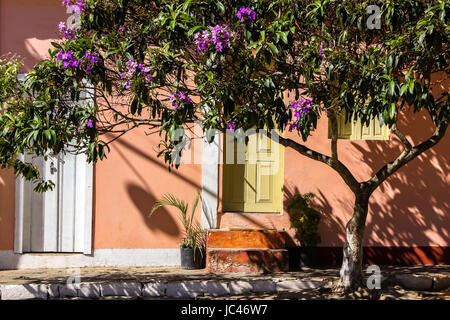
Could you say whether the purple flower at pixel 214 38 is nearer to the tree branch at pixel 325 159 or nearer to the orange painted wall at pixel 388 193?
the tree branch at pixel 325 159

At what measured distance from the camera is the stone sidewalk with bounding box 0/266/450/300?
25.4 ft

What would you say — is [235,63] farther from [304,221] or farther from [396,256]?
[396,256]

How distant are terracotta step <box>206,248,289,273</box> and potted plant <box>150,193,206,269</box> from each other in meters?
0.40

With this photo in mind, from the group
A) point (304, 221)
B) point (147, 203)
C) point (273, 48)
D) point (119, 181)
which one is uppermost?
point (273, 48)

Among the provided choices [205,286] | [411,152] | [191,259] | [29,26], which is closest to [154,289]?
[205,286]

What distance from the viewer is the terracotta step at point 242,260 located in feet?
28.1

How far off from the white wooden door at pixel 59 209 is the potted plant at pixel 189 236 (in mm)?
1173

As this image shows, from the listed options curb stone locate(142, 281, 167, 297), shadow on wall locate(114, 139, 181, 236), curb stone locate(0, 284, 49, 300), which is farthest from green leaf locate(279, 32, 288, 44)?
curb stone locate(0, 284, 49, 300)

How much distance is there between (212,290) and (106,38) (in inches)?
142

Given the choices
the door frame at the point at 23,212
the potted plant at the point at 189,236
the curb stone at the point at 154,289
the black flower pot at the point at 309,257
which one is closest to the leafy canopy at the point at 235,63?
the curb stone at the point at 154,289

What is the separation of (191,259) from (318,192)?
216 cm

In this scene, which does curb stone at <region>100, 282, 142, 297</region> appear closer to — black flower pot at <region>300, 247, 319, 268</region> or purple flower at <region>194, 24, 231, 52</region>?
black flower pot at <region>300, 247, 319, 268</region>

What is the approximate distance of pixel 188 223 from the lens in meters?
9.17

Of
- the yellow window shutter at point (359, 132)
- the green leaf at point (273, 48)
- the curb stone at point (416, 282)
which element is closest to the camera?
the green leaf at point (273, 48)
